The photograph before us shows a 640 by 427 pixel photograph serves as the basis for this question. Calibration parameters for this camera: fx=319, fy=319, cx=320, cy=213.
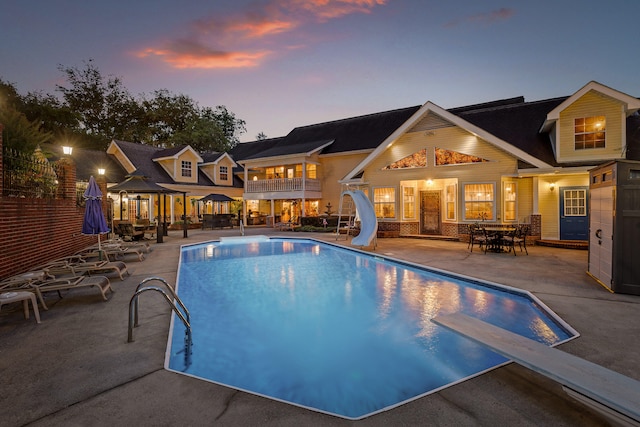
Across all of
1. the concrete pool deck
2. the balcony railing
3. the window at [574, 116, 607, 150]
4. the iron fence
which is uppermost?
the window at [574, 116, 607, 150]

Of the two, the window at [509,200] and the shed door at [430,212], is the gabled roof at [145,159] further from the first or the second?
the window at [509,200]

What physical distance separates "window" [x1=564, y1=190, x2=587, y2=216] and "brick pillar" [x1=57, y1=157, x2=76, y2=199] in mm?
19332

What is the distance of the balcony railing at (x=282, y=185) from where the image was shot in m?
23.9

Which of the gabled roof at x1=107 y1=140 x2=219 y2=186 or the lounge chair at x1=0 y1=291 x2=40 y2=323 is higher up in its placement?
the gabled roof at x1=107 y1=140 x2=219 y2=186

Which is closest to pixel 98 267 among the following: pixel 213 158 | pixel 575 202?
pixel 575 202

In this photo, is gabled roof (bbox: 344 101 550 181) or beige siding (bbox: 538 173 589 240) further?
beige siding (bbox: 538 173 589 240)

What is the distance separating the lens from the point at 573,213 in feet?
45.4

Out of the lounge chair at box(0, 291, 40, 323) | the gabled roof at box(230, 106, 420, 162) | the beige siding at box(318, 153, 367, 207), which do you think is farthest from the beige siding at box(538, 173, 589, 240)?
the lounge chair at box(0, 291, 40, 323)

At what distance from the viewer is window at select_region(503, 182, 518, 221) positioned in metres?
14.9

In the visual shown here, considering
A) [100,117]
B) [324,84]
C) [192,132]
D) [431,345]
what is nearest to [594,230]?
[431,345]

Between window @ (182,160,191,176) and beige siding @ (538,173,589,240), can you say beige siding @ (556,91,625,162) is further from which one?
window @ (182,160,191,176)

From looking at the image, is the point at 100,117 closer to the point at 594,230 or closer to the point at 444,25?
the point at 444,25

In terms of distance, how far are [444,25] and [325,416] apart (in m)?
18.7

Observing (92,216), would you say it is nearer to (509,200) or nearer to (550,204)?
(509,200)
